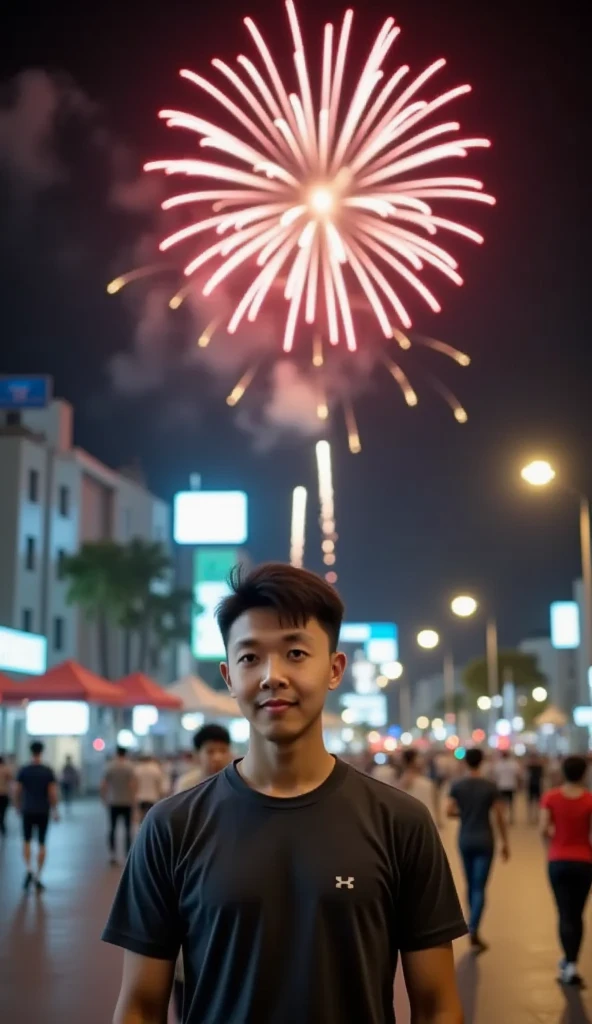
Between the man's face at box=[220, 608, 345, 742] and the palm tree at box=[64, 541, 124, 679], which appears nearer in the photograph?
the man's face at box=[220, 608, 345, 742]

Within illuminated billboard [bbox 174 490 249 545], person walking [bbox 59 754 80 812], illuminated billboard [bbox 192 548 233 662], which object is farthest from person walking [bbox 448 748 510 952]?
illuminated billboard [bbox 174 490 249 545]

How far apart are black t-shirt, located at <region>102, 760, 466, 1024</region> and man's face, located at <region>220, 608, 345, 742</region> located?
178mm

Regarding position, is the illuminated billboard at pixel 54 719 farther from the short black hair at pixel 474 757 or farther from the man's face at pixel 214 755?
the man's face at pixel 214 755

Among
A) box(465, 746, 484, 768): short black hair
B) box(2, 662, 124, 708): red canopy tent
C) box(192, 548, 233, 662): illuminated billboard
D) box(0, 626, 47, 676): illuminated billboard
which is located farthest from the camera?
box(192, 548, 233, 662): illuminated billboard

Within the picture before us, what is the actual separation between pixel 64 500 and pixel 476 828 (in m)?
52.3

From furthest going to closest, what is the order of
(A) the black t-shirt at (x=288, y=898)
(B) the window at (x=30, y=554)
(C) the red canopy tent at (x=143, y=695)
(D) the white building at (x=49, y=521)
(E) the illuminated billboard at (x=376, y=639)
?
(E) the illuminated billboard at (x=376, y=639) < (B) the window at (x=30, y=554) < (D) the white building at (x=49, y=521) < (C) the red canopy tent at (x=143, y=695) < (A) the black t-shirt at (x=288, y=898)

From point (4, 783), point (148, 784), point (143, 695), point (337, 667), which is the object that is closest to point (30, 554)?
point (143, 695)

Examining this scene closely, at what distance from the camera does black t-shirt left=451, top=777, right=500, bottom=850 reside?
12992 mm

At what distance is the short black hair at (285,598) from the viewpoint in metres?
3.39

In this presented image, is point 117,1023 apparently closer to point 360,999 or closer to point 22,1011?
point 360,999

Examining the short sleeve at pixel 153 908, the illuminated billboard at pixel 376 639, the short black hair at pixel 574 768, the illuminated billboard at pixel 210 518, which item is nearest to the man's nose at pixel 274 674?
the short sleeve at pixel 153 908

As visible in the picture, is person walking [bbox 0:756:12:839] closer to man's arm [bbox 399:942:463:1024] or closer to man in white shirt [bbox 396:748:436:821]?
man in white shirt [bbox 396:748:436:821]

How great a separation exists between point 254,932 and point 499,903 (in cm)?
1455

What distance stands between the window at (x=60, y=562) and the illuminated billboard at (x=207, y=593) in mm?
13862
